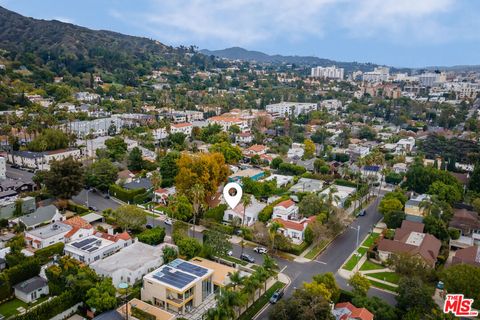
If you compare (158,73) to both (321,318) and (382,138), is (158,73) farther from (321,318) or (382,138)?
(321,318)

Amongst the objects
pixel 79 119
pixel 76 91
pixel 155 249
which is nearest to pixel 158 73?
pixel 76 91

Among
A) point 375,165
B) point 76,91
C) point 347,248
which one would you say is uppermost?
point 76,91

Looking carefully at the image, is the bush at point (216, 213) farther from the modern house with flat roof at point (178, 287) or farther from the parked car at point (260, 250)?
the modern house with flat roof at point (178, 287)

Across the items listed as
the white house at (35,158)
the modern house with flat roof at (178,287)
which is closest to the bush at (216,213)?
the modern house with flat roof at (178,287)

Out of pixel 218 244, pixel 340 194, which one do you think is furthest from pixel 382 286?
pixel 340 194

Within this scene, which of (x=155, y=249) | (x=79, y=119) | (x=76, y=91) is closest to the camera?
(x=155, y=249)

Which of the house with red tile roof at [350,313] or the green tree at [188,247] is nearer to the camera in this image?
the house with red tile roof at [350,313]
